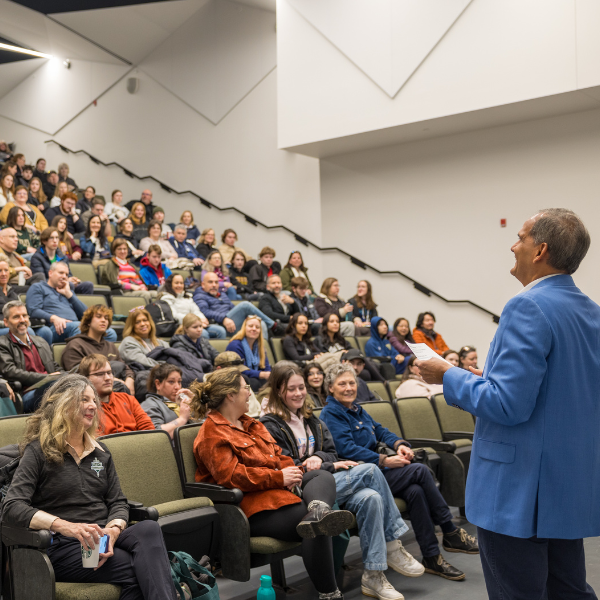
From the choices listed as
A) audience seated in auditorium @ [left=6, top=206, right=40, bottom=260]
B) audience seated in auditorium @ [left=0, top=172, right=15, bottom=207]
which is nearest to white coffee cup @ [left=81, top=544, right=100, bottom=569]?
audience seated in auditorium @ [left=6, top=206, right=40, bottom=260]

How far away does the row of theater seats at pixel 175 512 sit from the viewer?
2.04 meters

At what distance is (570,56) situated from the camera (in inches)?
231

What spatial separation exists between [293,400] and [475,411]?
5.25 feet

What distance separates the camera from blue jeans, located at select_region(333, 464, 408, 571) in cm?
273

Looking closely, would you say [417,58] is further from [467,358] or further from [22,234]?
[22,234]

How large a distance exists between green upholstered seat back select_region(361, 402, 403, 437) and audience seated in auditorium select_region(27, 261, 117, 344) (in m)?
1.90

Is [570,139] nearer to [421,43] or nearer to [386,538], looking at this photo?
[421,43]

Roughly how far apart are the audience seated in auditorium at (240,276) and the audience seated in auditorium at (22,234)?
208cm

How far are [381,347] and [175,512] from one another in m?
4.17

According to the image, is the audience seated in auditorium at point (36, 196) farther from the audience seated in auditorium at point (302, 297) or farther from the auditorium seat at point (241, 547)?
the auditorium seat at point (241, 547)

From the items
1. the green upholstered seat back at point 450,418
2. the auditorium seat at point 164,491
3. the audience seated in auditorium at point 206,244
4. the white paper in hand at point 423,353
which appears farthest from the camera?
the audience seated in auditorium at point 206,244

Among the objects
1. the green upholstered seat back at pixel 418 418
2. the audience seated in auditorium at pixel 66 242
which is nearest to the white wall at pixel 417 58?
the audience seated in auditorium at pixel 66 242

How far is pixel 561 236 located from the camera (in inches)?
59.8

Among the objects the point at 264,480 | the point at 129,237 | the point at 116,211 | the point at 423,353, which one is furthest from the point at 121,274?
the point at 423,353
